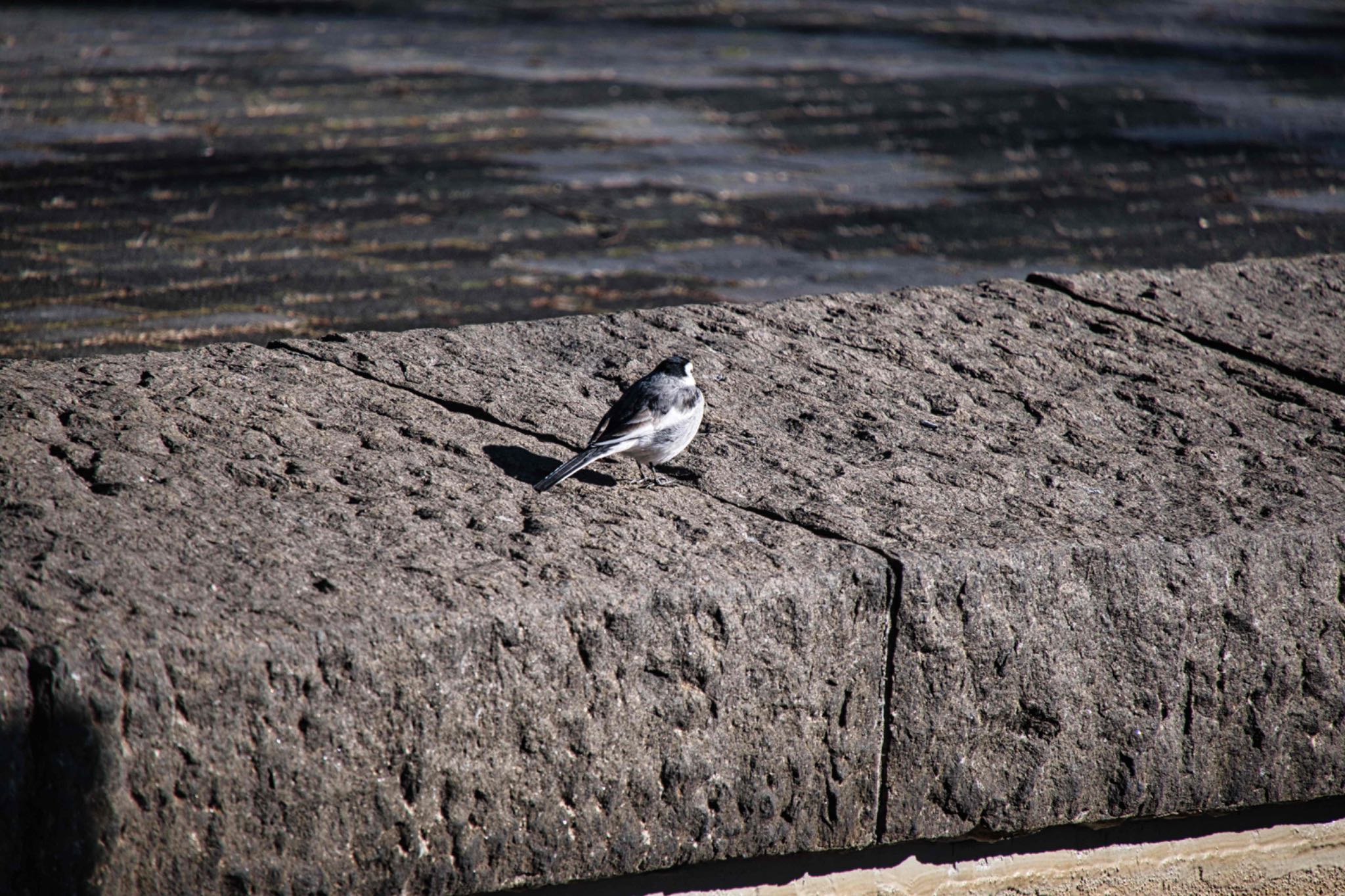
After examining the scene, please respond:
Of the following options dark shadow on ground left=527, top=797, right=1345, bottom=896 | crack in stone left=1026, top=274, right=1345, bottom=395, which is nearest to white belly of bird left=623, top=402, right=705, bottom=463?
dark shadow on ground left=527, top=797, right=1345, bottom=896

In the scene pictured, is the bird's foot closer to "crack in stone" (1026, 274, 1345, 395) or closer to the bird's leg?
the bird's leg

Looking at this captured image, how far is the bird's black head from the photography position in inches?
103

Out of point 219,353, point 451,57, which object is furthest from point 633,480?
point 451,57

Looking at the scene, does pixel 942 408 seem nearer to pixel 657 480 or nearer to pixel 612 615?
pixel 657 480

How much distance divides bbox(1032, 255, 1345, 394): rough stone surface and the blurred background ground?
0.81 m

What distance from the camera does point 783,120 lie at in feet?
21.4

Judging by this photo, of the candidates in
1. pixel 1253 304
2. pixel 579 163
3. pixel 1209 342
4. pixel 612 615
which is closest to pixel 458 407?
pixel 612 615

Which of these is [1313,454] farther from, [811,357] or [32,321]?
[32,321]

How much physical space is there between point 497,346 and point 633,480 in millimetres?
611

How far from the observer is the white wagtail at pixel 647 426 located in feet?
7.84

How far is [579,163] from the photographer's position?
555 centimetres

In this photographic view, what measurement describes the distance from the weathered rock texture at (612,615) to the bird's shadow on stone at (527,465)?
0.01 metres

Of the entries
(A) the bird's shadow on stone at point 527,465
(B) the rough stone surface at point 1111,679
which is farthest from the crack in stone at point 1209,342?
(A) the bird's shadow on stone at point 527,465

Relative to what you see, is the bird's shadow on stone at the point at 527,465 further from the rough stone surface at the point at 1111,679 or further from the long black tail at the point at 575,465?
the rough stone surface at the point at 1111,679
